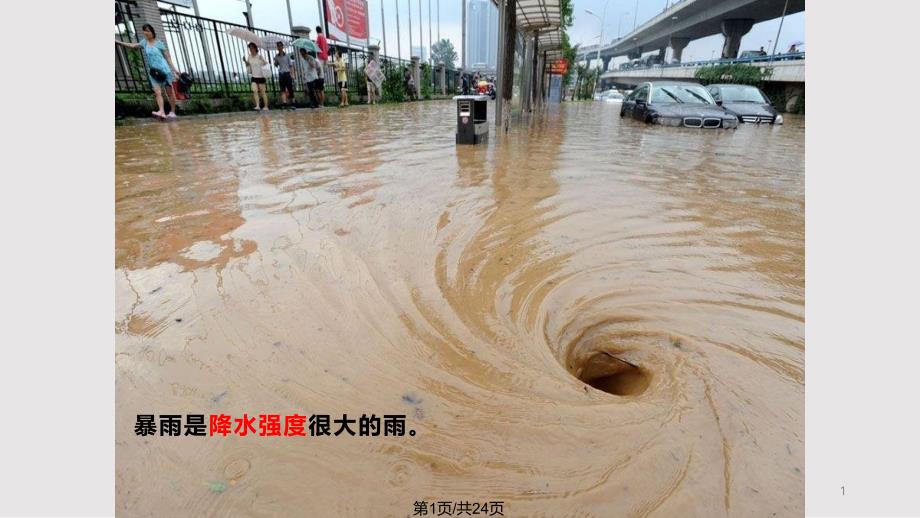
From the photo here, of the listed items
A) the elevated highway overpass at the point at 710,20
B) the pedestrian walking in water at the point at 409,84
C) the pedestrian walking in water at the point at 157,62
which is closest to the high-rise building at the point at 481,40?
the elevated highway overpass at the point at 710,20

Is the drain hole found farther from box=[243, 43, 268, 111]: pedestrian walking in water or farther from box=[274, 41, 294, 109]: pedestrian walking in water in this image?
box=[274, 41, 294, 109]: pedestrian walking in water

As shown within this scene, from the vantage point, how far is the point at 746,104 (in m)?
12.3

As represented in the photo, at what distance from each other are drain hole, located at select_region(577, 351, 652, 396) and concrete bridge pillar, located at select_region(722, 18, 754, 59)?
46609 mm

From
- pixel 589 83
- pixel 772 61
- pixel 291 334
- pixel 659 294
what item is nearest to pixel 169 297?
pixel 291 334

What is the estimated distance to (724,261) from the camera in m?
2.59

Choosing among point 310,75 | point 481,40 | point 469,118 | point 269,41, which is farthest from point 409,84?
point 481,40

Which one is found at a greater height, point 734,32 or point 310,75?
point 734,32

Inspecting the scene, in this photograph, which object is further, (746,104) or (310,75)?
(310,75)

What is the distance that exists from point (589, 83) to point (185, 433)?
185 feet

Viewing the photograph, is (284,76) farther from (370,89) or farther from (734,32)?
(734,32)

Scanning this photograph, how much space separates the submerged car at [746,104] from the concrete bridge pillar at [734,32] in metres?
32.0

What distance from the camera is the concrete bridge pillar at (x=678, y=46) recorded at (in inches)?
2009

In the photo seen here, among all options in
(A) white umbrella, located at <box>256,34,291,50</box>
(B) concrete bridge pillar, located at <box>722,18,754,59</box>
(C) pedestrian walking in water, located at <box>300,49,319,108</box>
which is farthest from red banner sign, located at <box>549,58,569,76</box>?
(B) concrete bridge pillar, located at <box>722,18,754,59</box>

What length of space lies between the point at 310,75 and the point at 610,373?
13245mm
